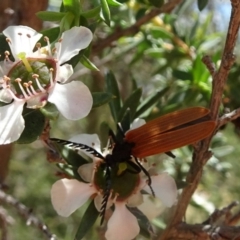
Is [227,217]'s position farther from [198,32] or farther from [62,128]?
[62,128]

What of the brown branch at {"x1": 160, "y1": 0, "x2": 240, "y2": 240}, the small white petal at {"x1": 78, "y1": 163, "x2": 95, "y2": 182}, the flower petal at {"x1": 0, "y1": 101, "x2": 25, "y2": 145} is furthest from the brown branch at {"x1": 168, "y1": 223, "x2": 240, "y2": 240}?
the flower petal at {"x1": 0, "y1": 101, "x2": 25, "y2": 145}

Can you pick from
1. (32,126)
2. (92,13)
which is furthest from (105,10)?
(32,126)

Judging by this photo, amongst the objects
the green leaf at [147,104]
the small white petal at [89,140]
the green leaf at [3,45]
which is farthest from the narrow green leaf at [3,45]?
the green leaf at [147,104]

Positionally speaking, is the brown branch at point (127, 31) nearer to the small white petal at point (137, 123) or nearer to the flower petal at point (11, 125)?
the small white petal at point (137, 123)

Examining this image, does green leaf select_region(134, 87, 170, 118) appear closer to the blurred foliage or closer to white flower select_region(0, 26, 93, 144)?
the blurred foliage

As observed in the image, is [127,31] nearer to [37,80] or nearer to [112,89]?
[112,89]
